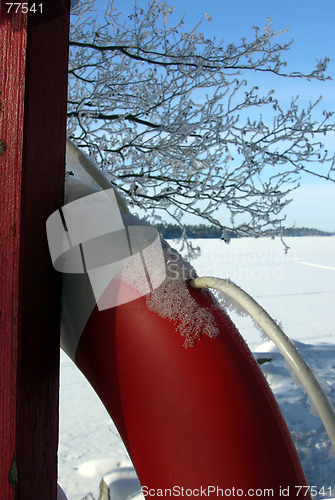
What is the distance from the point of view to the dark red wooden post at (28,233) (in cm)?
71

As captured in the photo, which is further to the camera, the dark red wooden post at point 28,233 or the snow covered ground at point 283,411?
the snow covered ground at point 283,411

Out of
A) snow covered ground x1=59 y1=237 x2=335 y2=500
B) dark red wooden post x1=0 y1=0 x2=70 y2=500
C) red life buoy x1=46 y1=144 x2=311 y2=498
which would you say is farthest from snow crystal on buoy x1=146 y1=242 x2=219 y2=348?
dark red wooden post x1=0 y1=0 x2=70 y2=500

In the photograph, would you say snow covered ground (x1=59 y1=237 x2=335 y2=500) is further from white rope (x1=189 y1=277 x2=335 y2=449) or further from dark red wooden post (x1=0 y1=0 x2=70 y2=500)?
dark red wooden post (x1=0 y1=0 x2=70 y2=500)

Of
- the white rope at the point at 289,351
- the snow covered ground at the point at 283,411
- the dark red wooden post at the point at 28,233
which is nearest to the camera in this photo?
the white rope at the point at 289,351

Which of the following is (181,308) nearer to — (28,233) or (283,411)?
(28,233)

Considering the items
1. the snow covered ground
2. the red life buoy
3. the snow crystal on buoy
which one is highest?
the snow crystal on buoy

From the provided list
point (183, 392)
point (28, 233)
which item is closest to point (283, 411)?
point (183, 392)

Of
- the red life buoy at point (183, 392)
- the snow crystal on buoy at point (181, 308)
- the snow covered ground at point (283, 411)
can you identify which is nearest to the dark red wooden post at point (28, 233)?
the red life buoy at point (183, 392)

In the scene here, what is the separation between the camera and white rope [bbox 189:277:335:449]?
0.60m

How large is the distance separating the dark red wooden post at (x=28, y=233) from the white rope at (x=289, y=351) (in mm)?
304

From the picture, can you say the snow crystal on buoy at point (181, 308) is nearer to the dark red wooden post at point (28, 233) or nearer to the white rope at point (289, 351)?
the white rope at point (289, 351)

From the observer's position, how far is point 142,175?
11.7 ft

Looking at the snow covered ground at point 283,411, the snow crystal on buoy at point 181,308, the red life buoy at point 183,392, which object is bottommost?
the snow covered ground at point 283,411

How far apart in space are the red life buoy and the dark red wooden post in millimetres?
81
